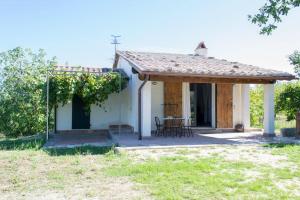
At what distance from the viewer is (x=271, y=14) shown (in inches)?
298

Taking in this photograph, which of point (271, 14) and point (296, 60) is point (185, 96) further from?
point (271, 14)

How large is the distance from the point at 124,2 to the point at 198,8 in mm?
3692

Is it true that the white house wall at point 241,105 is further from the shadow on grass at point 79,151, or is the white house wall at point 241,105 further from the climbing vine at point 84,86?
the shadow on grass at point 79,151

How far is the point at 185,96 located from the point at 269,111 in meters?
3.61

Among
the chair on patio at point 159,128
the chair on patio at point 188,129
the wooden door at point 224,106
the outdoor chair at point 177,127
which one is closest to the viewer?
the chair on patio at point 159,128

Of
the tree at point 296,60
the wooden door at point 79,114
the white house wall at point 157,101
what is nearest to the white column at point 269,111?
the tree at point 296,60

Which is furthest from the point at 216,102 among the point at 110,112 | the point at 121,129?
the point at 110,112

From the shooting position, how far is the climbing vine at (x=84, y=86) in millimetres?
12703

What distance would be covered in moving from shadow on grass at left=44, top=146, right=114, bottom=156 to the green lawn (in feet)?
0.09

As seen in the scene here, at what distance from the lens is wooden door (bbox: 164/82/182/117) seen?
13875 mm

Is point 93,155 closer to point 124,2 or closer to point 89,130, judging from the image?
point 89,130

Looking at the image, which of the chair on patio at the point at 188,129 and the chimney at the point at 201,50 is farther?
the chimney at the point at 201,50

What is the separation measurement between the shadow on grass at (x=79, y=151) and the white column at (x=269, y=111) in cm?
683

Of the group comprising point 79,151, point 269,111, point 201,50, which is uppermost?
point 201,50
